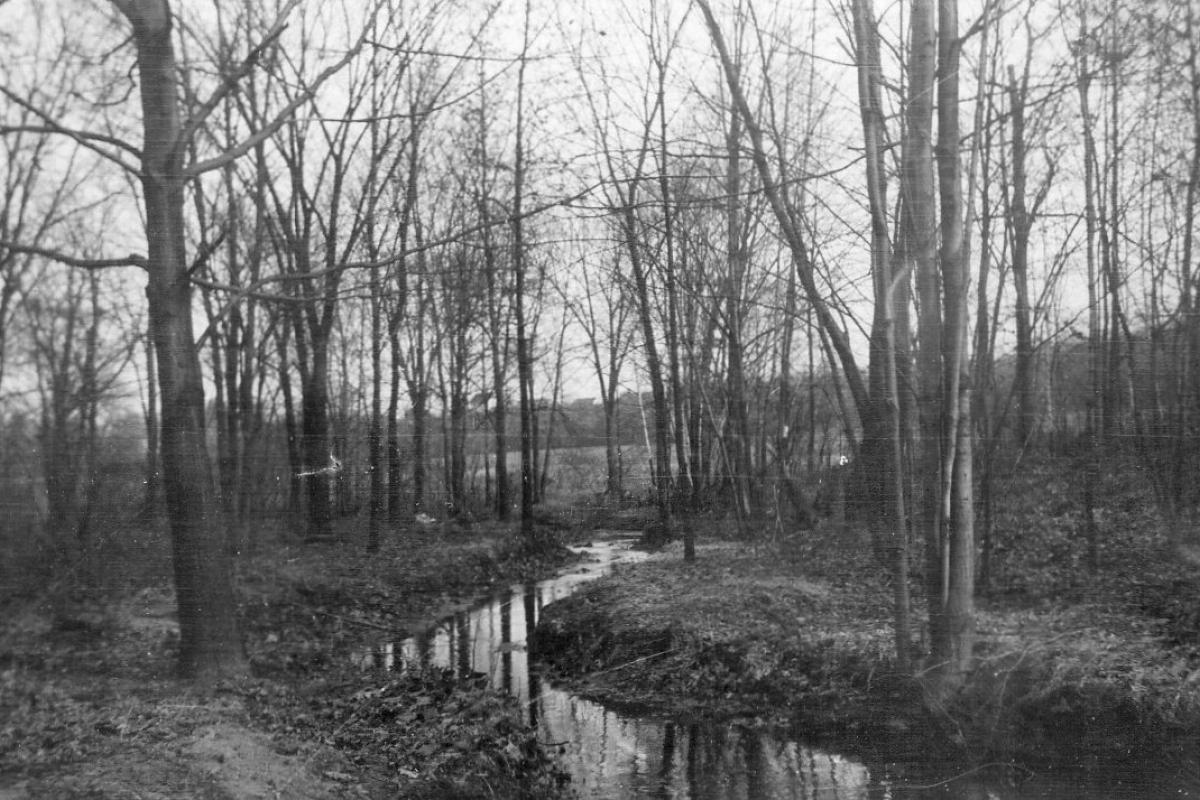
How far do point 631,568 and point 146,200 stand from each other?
14.9ft

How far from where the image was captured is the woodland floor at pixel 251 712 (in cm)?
330

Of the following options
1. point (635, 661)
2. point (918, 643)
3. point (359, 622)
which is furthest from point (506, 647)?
point (918, 643)

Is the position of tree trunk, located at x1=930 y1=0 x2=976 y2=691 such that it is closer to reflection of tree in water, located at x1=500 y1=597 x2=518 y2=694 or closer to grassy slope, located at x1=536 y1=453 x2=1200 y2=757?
grassy slope, located at x1=536 y1=453 x2=1200 y2=757

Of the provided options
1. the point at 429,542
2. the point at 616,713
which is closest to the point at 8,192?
the point at 429,542

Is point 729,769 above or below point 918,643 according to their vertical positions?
below

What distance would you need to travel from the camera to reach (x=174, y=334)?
4371 millimetres

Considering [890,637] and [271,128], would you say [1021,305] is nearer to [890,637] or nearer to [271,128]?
[890,637]

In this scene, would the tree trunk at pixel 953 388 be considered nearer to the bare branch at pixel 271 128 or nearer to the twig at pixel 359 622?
the bare branch at pixel 271 128

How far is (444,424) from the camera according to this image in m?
6.35

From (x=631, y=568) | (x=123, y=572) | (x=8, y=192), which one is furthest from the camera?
(x=631, y=568)

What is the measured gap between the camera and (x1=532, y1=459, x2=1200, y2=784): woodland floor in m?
4.58

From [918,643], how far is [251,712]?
3476 millimetres

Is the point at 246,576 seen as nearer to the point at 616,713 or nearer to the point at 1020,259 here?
the point at 616,713

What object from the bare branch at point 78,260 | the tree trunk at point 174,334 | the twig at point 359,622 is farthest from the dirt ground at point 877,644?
the bare branch at point 78,260
